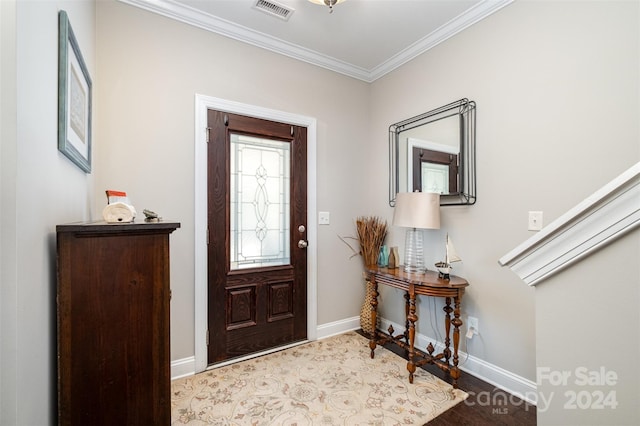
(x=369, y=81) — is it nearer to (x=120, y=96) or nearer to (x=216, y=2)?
(x=216, y=2)

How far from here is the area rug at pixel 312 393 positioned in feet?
5.58

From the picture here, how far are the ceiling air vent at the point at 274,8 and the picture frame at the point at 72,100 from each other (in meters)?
1.25

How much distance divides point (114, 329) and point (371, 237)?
2188 mm

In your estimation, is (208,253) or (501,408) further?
(208,253)

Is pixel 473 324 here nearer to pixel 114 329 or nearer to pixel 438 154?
pixel 438 154

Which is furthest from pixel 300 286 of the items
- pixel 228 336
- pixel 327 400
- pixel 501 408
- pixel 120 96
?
pixel 120 96

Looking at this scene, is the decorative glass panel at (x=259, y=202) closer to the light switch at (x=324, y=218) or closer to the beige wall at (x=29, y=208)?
the light switch at (x=324, y=218)

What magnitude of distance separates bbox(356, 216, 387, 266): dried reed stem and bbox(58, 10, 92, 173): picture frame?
2215 mm

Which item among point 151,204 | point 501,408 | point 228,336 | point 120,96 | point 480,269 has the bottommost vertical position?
point 501,408

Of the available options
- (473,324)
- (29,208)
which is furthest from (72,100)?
(473,324)

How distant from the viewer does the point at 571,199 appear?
170 cm

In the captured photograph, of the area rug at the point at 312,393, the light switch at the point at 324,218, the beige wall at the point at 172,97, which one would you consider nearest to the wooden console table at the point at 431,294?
the area rug at the point at 312,393

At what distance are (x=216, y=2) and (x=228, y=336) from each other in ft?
8.37

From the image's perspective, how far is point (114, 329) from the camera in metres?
1.12
